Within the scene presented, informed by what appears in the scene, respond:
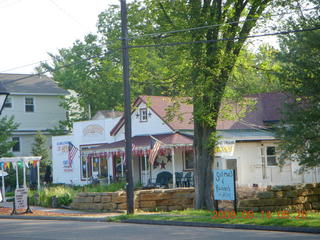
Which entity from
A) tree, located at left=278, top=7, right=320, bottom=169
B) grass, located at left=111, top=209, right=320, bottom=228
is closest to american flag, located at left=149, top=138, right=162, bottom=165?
grass, located at left=111, top=209, right=320, bottom=228

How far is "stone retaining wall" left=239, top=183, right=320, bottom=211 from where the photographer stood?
76.8ft

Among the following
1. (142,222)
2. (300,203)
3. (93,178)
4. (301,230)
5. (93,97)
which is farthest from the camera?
(93,97)

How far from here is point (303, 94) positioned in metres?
17.9

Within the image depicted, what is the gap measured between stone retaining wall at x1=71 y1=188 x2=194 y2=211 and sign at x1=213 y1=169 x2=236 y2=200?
5.42 m

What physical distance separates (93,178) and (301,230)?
82.1 ft

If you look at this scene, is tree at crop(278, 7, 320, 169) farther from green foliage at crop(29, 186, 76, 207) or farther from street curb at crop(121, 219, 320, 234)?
green foliage at crop(29, 186, 76, 207)

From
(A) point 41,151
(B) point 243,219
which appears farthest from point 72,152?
(B) point 243,219

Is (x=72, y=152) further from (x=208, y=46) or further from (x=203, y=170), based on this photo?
(x=208, y=46)

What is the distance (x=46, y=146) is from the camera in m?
51.1

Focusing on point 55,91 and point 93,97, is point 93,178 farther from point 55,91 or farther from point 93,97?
point 93,97

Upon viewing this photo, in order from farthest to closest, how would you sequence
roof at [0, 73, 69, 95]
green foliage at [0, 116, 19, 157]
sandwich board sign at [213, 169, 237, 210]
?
1. roof at [0, 73, 69, 95]
2. green foliage at [0, 116, 19, 157]
3. sandwich board sign at [213, 169, 237, 210]

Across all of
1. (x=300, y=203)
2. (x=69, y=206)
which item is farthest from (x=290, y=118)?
(x=69, y=206)

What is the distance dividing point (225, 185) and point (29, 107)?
32842 mm

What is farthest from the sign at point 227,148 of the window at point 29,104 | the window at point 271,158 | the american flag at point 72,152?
the window at point 29,104
